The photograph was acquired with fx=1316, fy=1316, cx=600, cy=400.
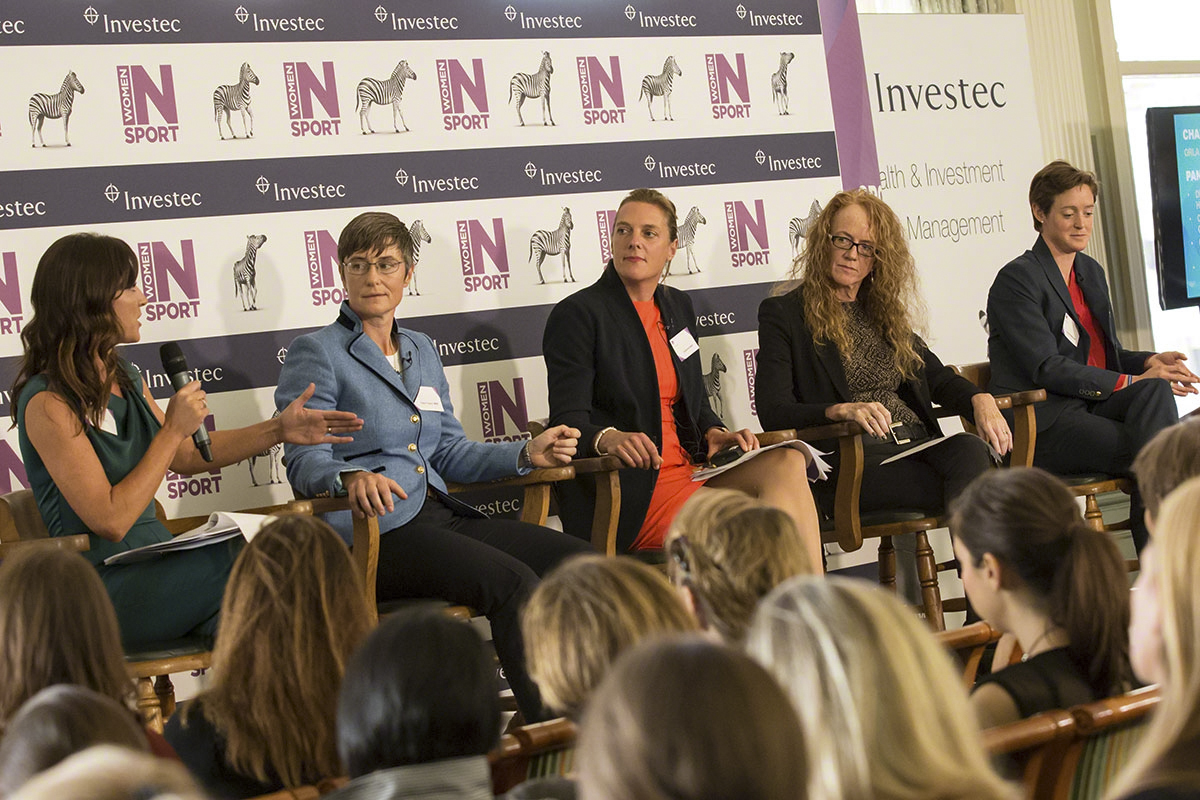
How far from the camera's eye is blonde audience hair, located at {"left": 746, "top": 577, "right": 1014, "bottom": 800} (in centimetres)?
99

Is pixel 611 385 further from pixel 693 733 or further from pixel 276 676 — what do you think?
pixel 693 733

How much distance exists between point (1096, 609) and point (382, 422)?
82.6 inches

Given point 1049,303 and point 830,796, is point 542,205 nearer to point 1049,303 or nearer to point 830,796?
point 1049,303

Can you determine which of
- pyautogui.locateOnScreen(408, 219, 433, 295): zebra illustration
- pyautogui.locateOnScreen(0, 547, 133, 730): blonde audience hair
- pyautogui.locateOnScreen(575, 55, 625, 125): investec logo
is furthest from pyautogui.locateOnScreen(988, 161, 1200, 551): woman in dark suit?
pyautogui.locateOnScreen(0, 547, 133, 730): blonde audience hair

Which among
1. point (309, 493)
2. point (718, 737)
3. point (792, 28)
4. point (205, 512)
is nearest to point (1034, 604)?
point (718, 737)

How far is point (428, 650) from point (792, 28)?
4005mm

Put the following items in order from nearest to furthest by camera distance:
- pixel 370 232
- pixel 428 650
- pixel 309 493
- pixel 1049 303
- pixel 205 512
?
pixel 428 650, pixel 309 493, pixel 370 232, pixel 205 512, pixel 1049 303

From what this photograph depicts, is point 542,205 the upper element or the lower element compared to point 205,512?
upper

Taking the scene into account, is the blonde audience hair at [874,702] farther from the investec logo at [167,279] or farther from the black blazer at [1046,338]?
the black blazer at [1046,338]

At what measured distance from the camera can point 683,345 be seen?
411 cm

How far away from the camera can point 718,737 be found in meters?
0.83

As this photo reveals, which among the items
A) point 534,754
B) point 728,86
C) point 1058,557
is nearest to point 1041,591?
point 1058,557

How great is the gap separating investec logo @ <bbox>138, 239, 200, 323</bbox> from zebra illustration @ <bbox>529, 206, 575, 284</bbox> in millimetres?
1080

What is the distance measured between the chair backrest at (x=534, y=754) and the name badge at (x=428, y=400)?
75.7 inches
